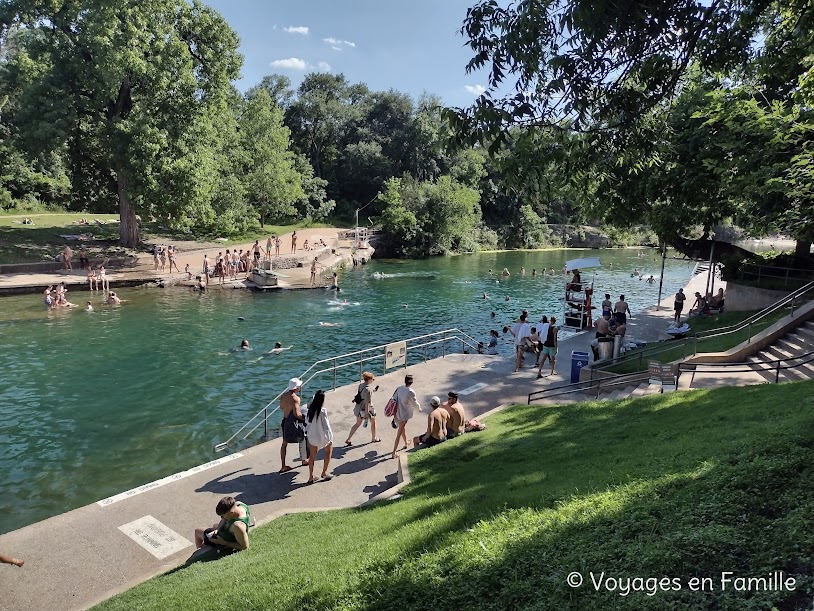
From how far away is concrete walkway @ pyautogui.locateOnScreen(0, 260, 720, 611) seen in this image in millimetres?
7621

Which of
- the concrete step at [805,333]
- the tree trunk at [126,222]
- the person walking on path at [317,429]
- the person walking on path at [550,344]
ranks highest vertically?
the tree trunk at [126,222]

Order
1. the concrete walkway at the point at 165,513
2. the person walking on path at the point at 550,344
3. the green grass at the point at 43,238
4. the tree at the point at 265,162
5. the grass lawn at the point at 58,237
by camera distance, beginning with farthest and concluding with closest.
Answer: the tree at the point at 265,162, the grass lawn at the point at 58,237, the green grass at the point at 43,238, the person walking on path at the point at 550,344, the concrete walkway at the point at 165,513

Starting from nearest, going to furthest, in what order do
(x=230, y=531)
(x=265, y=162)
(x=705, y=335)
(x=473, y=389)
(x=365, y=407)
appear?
(x=230, y=531), (x=365, y=407), (x=473, y=389), (x=705, y=335), (x=265, y=162)

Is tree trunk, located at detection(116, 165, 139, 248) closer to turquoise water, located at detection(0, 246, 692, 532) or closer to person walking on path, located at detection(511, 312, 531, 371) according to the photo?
turquoise water, located at detection(0, 246, 692, 532)

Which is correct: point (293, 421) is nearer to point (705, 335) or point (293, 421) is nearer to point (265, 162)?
point (705, 335)

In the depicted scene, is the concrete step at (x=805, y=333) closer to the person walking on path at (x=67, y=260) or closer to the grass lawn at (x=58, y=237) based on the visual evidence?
the person walking on path at (x=67, y=260)

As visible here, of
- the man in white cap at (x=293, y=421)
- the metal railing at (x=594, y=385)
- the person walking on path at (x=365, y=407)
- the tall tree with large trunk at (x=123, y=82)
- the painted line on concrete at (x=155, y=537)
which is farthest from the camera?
the tall tree with large trunk at (x=123, y=82)

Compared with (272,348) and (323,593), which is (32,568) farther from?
(272,348)

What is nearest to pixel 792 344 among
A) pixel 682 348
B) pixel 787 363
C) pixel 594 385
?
pixel 787 363

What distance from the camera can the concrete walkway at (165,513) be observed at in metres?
7.62

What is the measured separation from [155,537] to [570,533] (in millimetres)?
6595

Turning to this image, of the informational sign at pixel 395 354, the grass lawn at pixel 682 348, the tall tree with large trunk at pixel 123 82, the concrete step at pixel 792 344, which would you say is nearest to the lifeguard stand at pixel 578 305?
the grass lawn at pixel 682 348

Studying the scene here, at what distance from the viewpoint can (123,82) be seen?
37.8 metres

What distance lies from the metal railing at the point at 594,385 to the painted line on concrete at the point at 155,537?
8262 mm
